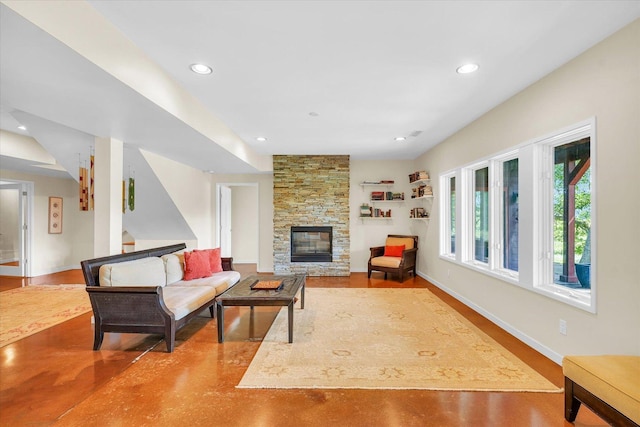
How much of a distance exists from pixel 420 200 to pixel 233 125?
13.8 feet

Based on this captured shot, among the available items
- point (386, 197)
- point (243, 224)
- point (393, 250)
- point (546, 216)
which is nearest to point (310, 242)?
point (393, 250)

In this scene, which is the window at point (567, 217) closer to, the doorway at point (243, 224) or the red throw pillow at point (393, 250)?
the red throw pillow at point (393, 250)

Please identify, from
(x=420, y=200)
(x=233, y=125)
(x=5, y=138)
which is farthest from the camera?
(x=420, y=200)

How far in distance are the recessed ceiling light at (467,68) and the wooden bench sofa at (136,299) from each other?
348 cm

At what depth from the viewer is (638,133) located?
79.8 inches

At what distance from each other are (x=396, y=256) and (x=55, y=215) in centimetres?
779

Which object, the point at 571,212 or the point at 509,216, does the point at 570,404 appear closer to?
the point at 571,212

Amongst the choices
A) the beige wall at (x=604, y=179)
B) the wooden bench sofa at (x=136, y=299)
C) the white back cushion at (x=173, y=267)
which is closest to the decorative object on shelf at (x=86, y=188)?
the wooden bench sofa at (x=136, y=299)

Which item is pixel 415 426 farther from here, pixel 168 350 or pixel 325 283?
pixel 325 283

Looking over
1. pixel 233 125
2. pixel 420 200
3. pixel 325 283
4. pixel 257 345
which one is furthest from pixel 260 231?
pixel 257 345

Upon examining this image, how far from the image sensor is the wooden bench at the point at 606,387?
156 centimetres

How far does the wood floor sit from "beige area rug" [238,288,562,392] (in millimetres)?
110

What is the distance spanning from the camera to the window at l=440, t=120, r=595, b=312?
8.63ft

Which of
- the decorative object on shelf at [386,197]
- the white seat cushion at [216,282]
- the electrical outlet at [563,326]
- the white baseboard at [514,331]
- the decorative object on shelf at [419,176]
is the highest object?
the decorative object on shelf at [419,176]
